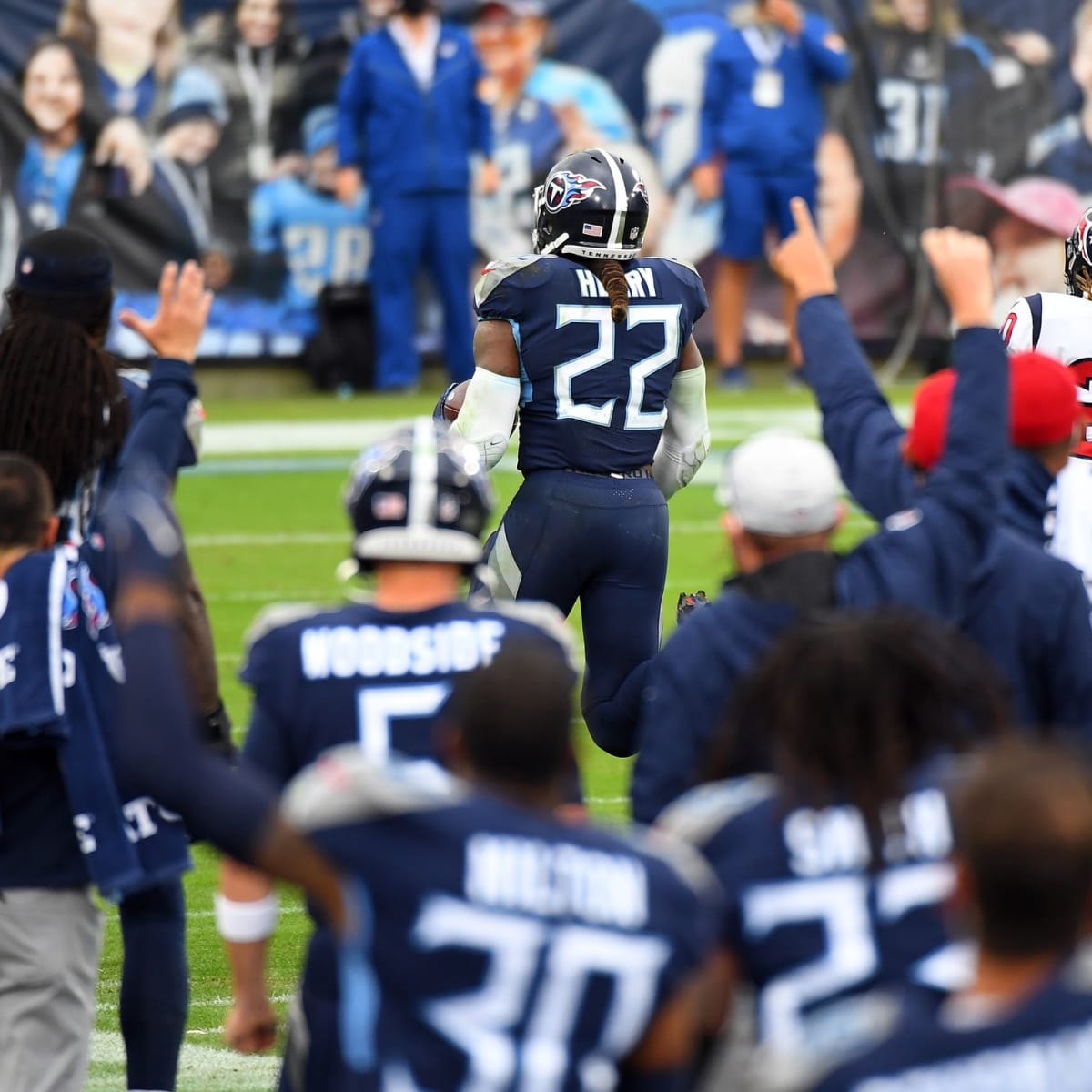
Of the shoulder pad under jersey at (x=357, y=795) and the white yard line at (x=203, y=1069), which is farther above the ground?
the shoulder pad under jersey at (x=357, y=795)

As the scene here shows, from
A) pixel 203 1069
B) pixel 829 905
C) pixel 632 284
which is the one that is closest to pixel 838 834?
pixel 829 905

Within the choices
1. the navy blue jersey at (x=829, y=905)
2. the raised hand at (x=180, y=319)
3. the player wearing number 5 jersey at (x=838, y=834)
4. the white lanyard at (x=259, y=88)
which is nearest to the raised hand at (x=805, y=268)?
the raised hand at (x=180, y=319)

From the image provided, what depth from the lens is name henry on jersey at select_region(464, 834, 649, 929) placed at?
2529 millimetres

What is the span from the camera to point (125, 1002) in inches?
169

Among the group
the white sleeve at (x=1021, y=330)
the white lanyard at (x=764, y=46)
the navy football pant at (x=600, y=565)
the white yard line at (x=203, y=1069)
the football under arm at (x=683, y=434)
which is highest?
the white lanyard at (x=764, y=46)

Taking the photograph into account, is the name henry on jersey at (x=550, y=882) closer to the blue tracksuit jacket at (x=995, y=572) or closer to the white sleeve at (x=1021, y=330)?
the blue tracksuit jacket at (x=995, y=572)

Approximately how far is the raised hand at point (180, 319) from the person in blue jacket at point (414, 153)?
1218 centimetres

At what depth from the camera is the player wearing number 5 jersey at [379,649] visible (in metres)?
3.27

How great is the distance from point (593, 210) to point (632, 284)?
0.73 feet

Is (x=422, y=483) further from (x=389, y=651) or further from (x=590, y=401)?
(x=590, y=401)

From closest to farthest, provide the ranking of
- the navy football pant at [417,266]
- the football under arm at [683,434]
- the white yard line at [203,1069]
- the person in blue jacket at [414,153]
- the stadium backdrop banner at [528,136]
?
the white yard line at [203,1069] → the football under arm at [683,434] → the person in blue jacket at [414,153] → the navy football pant at [417,266] → the stadium backdrop banner at [528,136]

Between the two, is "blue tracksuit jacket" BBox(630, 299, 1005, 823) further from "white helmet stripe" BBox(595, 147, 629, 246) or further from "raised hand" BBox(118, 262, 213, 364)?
"white helmet stripe" BBox(595, 147, 629, 246)

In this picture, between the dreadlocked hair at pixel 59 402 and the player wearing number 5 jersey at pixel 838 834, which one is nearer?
the player wearing number 5 jersey at pixel 838 834

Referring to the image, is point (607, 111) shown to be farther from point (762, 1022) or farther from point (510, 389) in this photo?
point (762, 1022)
